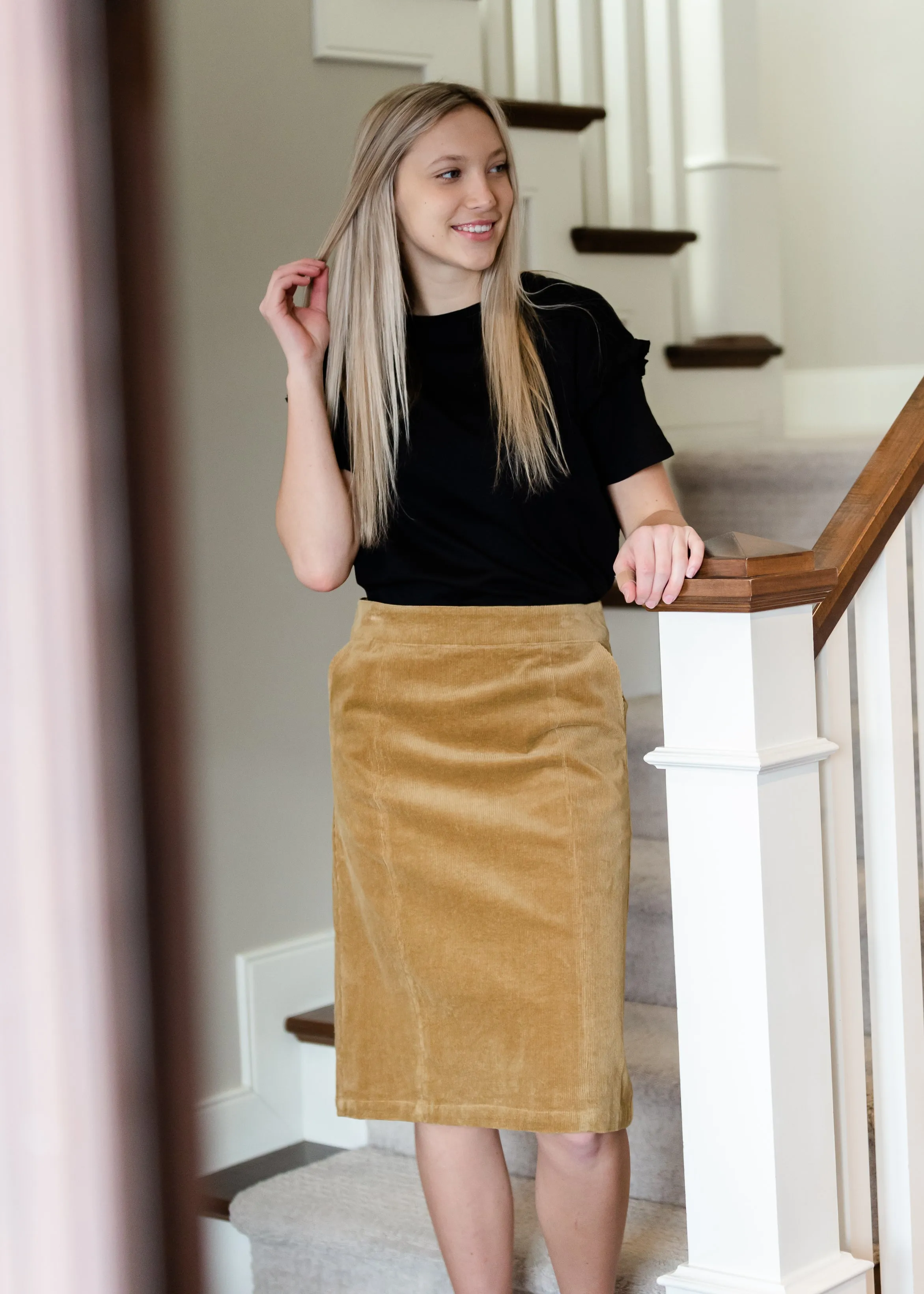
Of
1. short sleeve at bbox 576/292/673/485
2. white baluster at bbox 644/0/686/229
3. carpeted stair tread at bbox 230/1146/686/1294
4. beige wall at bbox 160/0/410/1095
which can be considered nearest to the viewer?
short sleeve at bbox 576/292/673/485

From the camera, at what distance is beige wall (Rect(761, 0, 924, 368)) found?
3.35 metres

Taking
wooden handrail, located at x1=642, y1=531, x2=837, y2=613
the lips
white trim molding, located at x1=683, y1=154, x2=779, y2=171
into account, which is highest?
white trim molding, located at x1=683, y1=154, x2=779, y2=171

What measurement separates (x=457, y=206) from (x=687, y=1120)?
3.06 feet

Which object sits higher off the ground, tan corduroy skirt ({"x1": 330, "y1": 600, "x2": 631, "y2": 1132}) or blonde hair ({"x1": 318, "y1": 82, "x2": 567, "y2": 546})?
blonde hair ({"x1": 318, "y1": 82, "x2": 567, "y2": 546})

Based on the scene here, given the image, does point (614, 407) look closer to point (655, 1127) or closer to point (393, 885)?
point (393, 885)

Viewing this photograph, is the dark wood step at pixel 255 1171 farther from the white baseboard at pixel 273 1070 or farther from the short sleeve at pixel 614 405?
the short sleeve at pixel 614 405

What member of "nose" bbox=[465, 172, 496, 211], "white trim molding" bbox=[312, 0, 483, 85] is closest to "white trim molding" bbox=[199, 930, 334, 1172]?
"nose" bbox=[465, 172, 496, 211]

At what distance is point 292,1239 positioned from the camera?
1.99 metres

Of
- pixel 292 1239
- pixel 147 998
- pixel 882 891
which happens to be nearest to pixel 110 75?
pixel 147 998

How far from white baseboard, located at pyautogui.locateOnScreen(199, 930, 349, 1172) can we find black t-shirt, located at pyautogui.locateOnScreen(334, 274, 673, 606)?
1033 mm

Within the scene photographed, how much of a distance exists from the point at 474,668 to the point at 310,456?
0.30 meters

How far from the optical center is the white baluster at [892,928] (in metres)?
1.42

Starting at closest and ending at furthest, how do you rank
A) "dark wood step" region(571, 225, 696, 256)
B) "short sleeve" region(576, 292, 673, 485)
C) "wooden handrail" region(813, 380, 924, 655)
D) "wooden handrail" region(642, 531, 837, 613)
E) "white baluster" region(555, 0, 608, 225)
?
"wooden handrail" region(642, 531, 837, 613)
"wooden handrail" region(813, 380, 924, 655)
"short sleeve" region(576, 292, 673, 485)
"dark wood step" region(571, 225, 696, 256)
"white baluster" region(555, 0, 608, 225)

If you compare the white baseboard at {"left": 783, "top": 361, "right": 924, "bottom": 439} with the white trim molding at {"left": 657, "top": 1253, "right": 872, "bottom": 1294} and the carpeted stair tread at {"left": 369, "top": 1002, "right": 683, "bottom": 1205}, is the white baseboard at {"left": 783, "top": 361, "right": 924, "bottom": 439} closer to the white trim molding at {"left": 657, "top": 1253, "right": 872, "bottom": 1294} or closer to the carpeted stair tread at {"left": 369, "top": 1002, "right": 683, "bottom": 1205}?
the carpeted stair tread at {"left": 369, "top": 1002, "right": 683, "bottom": 1205}
